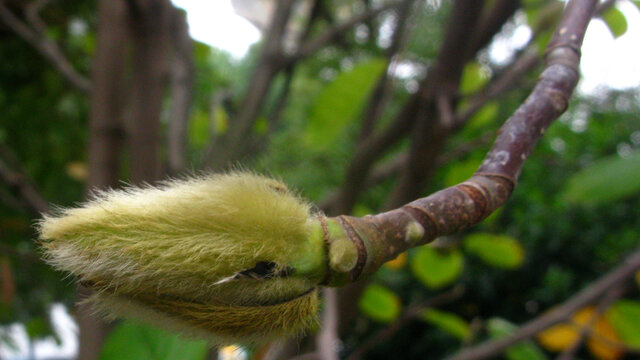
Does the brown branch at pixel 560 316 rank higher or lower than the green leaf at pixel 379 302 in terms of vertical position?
lower

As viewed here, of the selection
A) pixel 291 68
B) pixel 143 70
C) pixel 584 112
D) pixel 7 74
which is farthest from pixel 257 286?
pixel 584 112

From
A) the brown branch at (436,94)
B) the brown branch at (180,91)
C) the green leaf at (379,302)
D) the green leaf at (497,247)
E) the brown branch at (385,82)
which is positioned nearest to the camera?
the brown branch at (436,94)

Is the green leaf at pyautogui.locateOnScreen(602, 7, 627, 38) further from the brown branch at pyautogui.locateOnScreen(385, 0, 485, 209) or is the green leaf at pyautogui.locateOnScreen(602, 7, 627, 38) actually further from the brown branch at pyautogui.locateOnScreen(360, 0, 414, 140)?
the brown branch at pyautogui.locateOnScreen(360, 0, 414, 140)

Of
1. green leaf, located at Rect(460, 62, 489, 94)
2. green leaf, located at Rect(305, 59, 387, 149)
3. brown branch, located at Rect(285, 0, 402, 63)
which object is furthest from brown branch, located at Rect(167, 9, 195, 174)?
green leaf, located at Rect(460, 62, 489, 94)

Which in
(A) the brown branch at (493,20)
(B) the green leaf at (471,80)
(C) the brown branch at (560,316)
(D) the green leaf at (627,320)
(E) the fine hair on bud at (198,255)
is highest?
(B) the green leaf at (471,80)

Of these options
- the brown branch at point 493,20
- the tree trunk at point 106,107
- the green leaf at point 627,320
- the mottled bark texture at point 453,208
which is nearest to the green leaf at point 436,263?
the green leaf at point 627,320

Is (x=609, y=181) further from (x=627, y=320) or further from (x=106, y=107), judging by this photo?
(x=106, y=107)

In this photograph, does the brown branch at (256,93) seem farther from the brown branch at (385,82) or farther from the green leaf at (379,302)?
the green leaf at (379,302)
